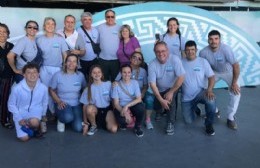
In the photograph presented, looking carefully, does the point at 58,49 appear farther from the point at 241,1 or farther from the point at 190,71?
the point at 241,1

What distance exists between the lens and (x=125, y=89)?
4.48 m

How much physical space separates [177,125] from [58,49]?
1987mm

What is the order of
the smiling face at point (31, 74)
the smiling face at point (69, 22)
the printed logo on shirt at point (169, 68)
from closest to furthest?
the smiling face at point (31, 74) < the printed logo on shirt at point (169, 68) < the smiling face at point (69, 22)

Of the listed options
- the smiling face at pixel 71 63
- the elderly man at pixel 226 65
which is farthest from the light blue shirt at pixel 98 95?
the elderly man at pixel 226 65

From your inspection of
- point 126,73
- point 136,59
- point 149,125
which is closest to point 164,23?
point 136,59

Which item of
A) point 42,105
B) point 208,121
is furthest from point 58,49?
point 208,121

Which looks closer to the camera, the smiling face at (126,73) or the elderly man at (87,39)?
the smiling face at (126,73)

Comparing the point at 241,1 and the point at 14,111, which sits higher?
the point at 241,1

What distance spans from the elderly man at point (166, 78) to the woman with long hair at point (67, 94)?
3.30ft

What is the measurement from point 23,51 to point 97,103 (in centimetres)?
120

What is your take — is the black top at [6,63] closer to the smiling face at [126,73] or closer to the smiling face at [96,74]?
the smiling face at [96,74]

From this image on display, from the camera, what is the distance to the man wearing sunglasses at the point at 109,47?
5.16 m

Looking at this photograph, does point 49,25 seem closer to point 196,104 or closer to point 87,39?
point 87,39

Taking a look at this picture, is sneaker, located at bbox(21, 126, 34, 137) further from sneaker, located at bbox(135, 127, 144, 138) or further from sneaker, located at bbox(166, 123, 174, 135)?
sneaker, located at bbox(166, 123, 174, 135)
